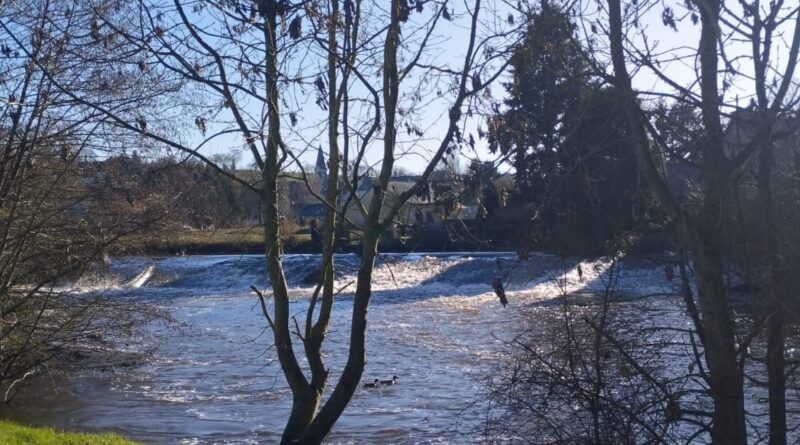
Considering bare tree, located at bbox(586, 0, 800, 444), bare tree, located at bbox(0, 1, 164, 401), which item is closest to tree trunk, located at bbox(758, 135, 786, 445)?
bare tree, located at bbox(586, 0, 800, 444)

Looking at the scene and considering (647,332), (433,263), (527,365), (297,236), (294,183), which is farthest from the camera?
(433,263)

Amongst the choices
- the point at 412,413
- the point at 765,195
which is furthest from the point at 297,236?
the point at 412,413

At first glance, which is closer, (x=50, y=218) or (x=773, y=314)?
(x=773, y=314)

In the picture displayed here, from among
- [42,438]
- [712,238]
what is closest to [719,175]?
[712,238]

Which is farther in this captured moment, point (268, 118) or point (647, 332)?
point (268, 118)

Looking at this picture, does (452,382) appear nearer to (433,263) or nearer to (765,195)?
(765,195)

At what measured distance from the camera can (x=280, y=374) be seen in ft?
55.6

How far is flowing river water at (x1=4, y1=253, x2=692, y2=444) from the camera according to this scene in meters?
12.8

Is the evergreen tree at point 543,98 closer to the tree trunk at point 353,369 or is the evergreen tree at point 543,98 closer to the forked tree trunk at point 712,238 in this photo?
the forked tree trunk at point 712,238

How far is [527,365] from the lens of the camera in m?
6.73

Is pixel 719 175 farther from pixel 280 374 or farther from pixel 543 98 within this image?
pixel 280 374

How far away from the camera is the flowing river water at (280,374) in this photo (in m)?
12.8

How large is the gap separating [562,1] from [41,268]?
8.09m

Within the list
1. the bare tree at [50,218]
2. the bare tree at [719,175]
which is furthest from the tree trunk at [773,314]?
the bare tree at [50,218]
